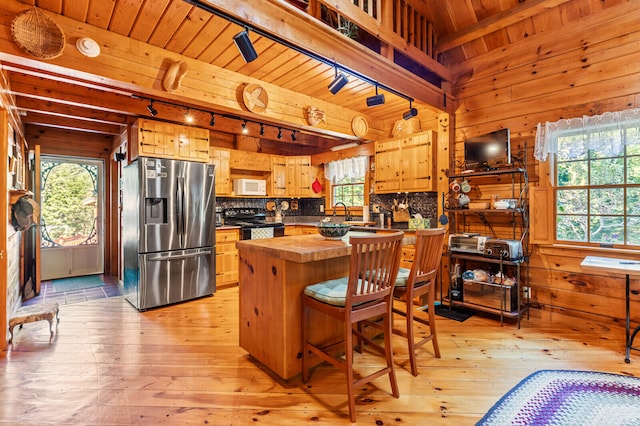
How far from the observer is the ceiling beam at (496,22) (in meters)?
3.13

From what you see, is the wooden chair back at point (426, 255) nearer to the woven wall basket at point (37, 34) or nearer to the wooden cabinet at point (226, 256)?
the woven wall basket at point (37, 34)

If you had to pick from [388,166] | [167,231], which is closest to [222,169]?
[167,231]

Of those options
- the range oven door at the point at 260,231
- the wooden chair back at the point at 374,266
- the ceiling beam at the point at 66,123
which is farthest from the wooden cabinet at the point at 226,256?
the wooden chair back at the point at 374,266

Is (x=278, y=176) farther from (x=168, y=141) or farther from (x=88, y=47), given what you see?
(x=88, y=47)

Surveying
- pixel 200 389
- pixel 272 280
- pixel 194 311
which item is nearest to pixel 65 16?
pixel 272 280

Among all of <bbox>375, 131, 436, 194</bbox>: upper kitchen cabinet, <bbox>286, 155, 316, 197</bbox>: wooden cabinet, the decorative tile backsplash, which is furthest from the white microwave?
<bbox>375, 131, 436, 194</bbox>: upper kitchen cabinet

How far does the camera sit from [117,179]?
5.57 metres

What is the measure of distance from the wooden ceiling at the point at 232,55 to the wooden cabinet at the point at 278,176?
1.06m

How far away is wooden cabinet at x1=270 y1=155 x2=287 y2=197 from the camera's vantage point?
5.68 meters

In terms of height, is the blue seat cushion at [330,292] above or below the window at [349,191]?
below

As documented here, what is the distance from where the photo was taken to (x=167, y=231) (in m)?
3.91

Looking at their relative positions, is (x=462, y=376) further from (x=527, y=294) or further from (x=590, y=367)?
(x=527, y=294)

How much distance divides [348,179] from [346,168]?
0.24 metres

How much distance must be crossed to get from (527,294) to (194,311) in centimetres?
379
